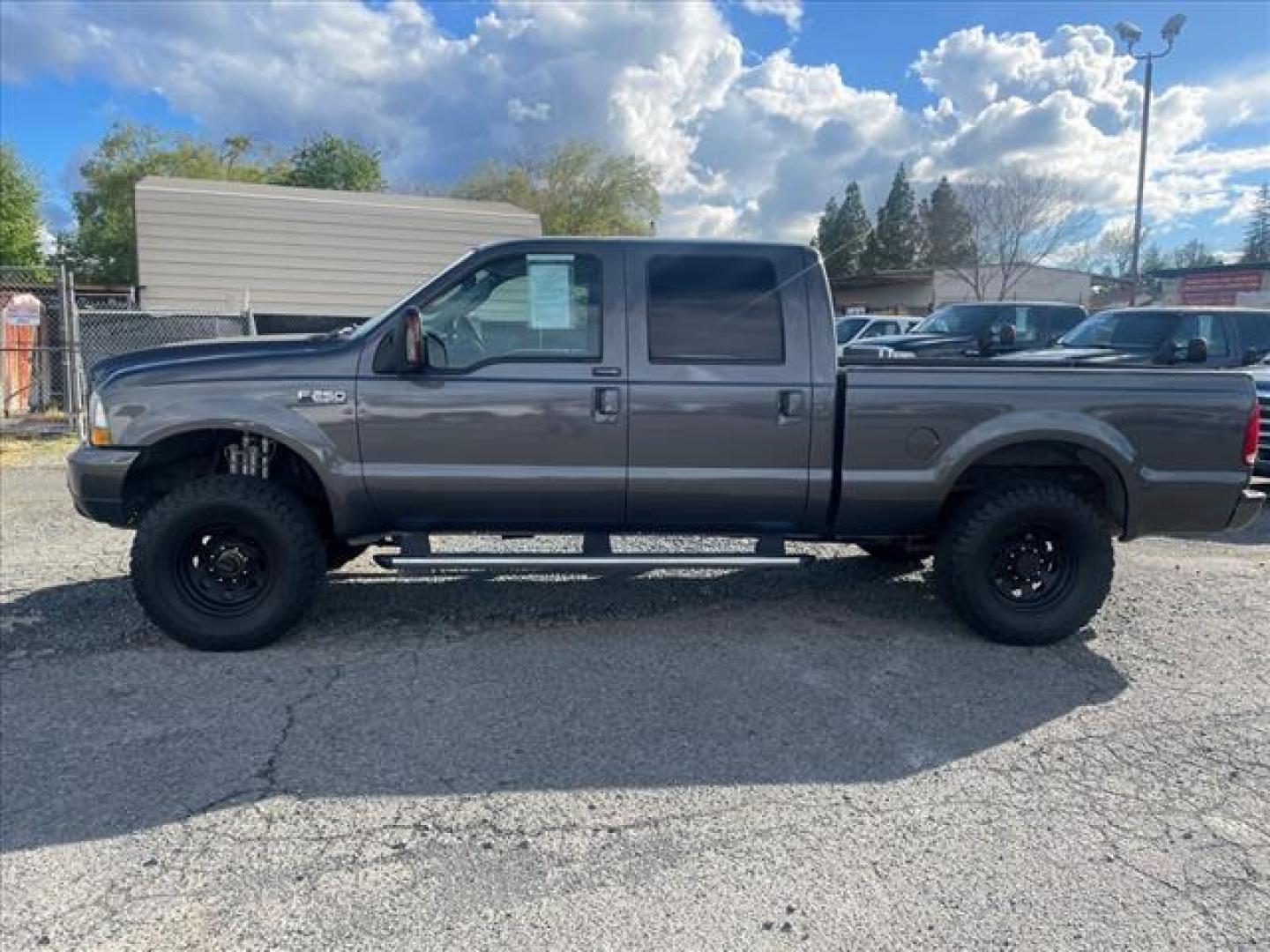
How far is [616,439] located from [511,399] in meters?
0.57

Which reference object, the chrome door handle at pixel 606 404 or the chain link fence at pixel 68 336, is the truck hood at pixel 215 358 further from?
the chain link fence at pixel 68 336

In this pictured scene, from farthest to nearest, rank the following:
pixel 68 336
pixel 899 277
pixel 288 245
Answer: pixel 899 277 < pixel 288 245 < pixel 68 336

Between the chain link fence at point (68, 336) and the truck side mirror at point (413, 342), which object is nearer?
the truck side mirror at point (413, 342)

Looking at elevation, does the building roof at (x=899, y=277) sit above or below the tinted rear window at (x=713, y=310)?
above

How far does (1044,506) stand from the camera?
15.1ft

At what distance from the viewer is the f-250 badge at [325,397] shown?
14.4ft

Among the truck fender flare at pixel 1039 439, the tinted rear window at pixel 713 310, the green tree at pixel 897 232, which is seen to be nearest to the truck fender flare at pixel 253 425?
the tinted rear window at pixel 713 310

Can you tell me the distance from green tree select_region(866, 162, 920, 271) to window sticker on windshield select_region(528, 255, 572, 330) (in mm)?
58507

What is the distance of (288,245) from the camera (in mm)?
15844

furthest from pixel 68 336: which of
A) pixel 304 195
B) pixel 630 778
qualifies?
pixel 630 778

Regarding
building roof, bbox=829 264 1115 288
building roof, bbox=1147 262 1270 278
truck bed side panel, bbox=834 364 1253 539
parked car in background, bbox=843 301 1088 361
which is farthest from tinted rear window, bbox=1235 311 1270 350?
building roof, bbox=829 264 1115 288

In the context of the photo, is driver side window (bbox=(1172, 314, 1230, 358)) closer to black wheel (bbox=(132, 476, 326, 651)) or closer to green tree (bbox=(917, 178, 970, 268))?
black wheel (bbox=(132, 476, 326, 651))

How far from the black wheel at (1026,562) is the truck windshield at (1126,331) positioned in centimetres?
639

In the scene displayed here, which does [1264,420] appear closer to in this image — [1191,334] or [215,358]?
[1191,334]
